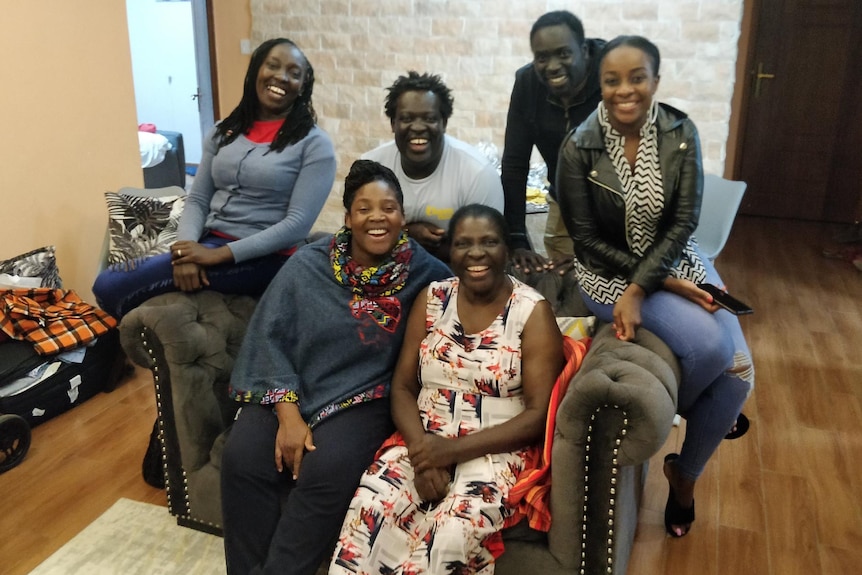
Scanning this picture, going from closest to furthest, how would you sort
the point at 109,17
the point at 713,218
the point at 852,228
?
the point at 713,218, the point at 109,17, the point at 852,228

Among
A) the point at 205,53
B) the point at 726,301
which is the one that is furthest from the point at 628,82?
the point at 205,53

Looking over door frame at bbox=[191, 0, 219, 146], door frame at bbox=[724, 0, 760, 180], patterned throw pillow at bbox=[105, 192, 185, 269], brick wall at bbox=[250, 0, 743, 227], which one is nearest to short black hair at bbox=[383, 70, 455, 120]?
patterned throw pillow at bbox=[105, 192, 185, 269]

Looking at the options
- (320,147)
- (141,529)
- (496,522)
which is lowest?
(141,529)

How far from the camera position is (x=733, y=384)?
75.5 inches

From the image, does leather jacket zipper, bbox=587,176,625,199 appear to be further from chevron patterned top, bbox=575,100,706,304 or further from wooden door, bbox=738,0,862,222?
wooden door, bbox=738,0,862,222

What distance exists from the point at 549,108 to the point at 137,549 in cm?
178

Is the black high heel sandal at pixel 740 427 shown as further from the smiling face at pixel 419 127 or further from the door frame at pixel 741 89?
the door frame at pixel 741 89

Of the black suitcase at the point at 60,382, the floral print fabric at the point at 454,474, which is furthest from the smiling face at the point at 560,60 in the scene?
the black suitcase at the point at 60,382

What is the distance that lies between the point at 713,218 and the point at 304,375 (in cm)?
173

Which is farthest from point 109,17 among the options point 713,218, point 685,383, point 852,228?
point 852,228

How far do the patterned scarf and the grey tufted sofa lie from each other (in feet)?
1.62

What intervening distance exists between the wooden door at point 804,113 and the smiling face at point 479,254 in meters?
4.44

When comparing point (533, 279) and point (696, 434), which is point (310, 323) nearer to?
point (533, 279)

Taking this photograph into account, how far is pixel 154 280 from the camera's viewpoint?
2.31 meters
